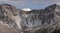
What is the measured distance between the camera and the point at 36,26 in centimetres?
404

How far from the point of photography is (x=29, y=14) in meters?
4.31

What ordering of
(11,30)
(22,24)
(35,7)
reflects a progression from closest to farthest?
(11,30), (22,24), (35,7)

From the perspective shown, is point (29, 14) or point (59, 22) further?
point (29, 14)

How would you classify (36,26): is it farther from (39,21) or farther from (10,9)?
(10,9)

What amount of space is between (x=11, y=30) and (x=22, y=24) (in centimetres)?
36

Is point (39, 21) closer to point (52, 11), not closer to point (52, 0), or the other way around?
point (52, 11)

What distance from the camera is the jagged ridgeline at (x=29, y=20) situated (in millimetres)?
3908

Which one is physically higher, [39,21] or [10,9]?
[10,9]

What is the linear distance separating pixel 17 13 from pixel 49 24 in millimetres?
699

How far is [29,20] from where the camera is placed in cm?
423

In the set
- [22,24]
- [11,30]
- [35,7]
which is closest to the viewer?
[11,30]

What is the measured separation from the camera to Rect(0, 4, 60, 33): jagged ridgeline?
391cm

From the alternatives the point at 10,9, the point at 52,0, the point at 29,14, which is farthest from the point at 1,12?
the point at 52,0

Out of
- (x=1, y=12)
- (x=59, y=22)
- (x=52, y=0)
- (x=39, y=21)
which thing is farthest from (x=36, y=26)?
(x=52, y=0)
